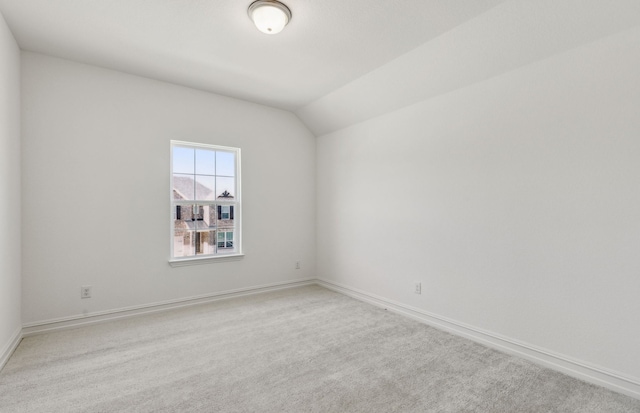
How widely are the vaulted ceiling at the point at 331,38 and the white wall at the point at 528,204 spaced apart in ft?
0.67

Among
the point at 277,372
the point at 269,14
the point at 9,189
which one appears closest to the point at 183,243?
the point at 9,189

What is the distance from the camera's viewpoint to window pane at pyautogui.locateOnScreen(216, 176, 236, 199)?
13.4 feet

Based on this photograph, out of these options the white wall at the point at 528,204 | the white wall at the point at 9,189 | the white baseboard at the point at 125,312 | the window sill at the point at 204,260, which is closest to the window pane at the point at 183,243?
the window sill at the point at 204,260

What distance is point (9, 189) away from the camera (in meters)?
2.56

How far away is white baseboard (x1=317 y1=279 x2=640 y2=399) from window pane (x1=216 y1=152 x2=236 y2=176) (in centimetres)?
259

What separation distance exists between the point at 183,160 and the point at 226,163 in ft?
1.78

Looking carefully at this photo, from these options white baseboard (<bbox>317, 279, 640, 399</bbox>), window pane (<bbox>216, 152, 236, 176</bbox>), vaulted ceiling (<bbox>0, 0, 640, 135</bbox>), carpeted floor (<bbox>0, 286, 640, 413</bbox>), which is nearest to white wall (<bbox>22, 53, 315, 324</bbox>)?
window pane (<bbox>216, 152, 236, 176</bbox>)

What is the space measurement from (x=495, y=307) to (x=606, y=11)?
224 centimetres

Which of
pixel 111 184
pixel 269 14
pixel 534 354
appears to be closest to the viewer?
pixel 269 14

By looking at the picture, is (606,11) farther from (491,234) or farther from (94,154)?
(94,154)

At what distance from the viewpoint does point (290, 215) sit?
4652 millimetres

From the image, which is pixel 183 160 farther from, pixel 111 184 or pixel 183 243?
pixel 183 243

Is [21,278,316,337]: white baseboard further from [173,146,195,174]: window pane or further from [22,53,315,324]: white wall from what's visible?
[173,146,195,174]: window pane

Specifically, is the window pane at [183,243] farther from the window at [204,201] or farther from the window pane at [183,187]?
the window pane at [183,187]
